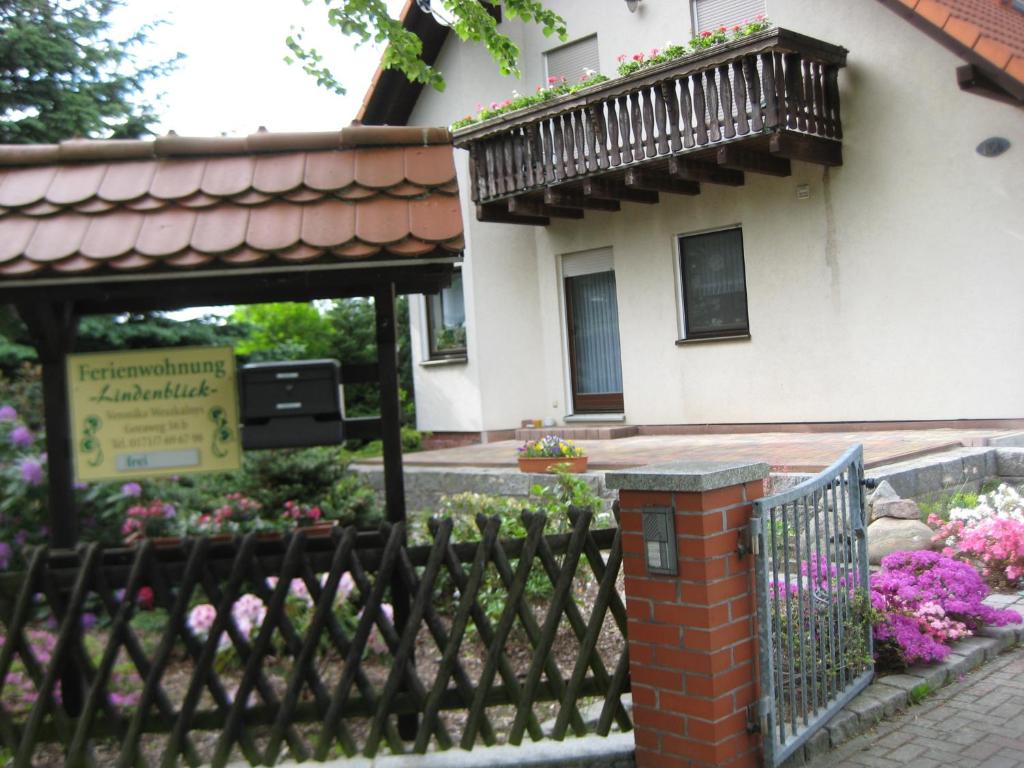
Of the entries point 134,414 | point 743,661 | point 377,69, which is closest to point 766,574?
point 743,661

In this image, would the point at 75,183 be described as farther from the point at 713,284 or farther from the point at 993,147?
the point at 713,284

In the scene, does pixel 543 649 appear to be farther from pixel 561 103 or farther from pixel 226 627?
pixel 561 103

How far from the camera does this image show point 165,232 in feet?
12.2

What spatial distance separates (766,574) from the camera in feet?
11.8

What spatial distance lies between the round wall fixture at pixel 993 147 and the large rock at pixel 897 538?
5.17m

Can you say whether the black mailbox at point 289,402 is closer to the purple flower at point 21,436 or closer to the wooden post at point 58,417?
the wooden post at point 58,417

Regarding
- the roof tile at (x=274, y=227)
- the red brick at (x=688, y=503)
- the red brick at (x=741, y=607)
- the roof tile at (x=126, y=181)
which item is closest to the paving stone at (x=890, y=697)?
the red brick at (x=741, y=607)

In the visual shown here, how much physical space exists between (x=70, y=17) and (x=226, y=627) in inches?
355

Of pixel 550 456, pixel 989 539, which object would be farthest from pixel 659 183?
pixel 989 539

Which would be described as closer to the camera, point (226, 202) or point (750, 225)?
point (226, 202)

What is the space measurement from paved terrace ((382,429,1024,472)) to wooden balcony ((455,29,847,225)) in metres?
3.08

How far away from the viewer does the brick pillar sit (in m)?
3.46

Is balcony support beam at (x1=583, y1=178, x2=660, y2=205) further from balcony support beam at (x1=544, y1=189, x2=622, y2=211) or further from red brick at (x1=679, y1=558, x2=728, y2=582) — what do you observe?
red brick at (x1=679, y1=558, x2=728, y2=582)

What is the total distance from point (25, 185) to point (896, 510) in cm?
554
